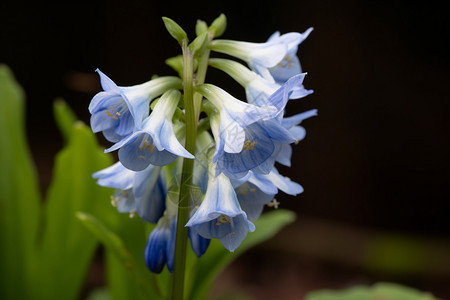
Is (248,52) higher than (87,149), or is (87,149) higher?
(248,52)

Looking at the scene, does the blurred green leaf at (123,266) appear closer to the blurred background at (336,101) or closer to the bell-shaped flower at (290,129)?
the bell-shaped flower at (290,129)

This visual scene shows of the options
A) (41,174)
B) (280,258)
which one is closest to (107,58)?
(41,174)

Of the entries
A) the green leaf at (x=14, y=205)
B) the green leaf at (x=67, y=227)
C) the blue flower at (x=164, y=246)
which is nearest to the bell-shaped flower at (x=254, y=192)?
the blue flower at (x=164, y=246)

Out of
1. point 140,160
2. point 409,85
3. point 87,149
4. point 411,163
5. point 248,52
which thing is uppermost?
point 248,52

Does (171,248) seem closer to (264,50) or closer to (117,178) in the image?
(117,178)

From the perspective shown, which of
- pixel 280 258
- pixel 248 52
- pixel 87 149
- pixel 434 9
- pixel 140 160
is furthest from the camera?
pixel 280 258

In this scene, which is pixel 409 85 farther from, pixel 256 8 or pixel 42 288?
pixel 42 288
